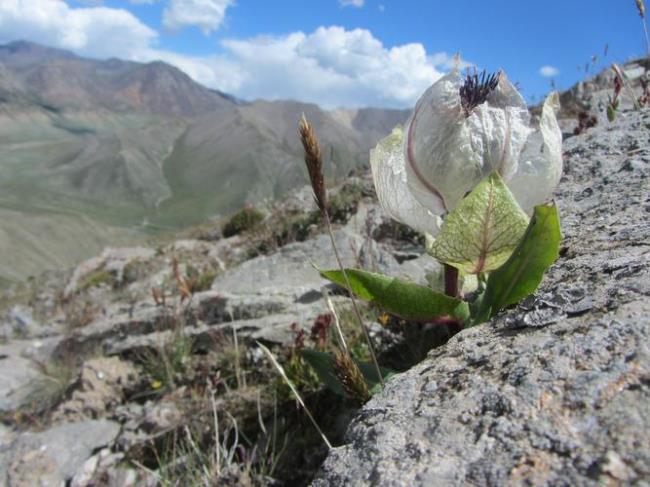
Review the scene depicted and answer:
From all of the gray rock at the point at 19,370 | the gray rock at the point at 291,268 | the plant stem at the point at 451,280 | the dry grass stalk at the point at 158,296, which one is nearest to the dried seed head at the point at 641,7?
the gray rock at the point at 291,268

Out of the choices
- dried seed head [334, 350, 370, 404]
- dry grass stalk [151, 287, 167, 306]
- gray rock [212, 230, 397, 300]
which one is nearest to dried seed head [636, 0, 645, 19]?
gray rock [212, 230, 397, 300]

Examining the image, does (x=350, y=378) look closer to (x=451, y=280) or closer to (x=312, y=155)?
(x=451, y=280)

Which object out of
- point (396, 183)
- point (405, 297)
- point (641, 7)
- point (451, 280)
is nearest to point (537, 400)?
point (405, 297)

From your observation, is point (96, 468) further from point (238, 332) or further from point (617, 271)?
point (617, 271)

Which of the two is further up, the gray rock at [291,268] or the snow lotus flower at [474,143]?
the snow lotus flower at [474,143]

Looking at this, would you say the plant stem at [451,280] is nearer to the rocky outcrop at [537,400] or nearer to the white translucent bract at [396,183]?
the white translucent bract at [396,183]

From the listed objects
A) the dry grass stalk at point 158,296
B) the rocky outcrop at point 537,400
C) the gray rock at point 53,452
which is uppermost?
the rocky outcrop at point 537,400

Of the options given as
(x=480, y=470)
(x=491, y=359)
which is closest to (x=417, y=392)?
(x=491, y=359)
